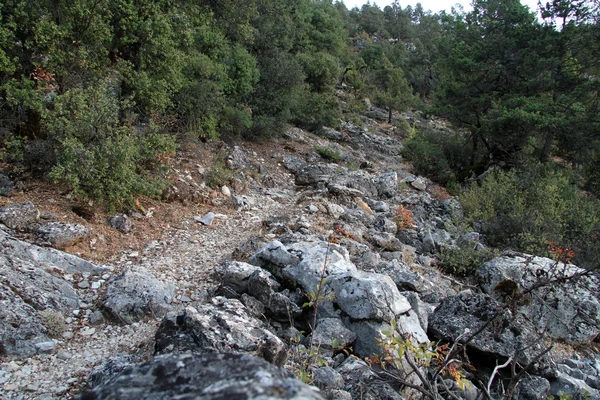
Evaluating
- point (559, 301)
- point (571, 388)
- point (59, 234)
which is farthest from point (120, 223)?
point (559, 301)

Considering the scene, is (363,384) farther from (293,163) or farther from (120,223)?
(293,163)

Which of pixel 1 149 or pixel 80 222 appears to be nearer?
pixel 80 222

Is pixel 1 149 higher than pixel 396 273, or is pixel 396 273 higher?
pixel 1 149

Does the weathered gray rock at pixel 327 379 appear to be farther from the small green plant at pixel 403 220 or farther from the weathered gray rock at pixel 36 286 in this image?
the small green plant at pixel 403 220

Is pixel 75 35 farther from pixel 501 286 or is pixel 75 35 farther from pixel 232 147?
pixel 501 286

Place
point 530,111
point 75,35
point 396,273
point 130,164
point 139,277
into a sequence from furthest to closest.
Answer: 1. point 530,111
2. point 75,35
3. point 130,164
4. point 396,273
5. point 139,277

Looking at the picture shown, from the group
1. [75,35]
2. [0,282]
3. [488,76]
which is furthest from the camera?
[488,76]

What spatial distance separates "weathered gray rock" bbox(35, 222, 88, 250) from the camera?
542cm

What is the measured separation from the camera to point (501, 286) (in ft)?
20.2

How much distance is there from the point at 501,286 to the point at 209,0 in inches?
393

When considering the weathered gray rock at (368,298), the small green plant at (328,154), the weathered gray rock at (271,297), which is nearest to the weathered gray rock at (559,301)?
the weathered gray rock at (368,298)

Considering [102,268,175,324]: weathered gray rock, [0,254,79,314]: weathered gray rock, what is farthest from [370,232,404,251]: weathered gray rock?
[0,254,79,314]: weathered gray rock

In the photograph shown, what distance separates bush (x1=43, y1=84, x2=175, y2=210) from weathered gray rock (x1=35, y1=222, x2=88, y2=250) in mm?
753

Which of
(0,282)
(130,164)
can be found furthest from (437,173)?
(0,282)
